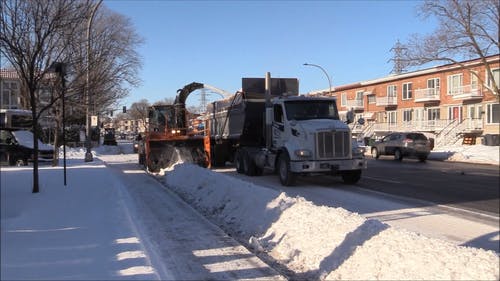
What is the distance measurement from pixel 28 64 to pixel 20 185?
117 inches

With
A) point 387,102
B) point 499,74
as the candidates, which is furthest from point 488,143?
point 387,102

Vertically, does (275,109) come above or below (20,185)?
above

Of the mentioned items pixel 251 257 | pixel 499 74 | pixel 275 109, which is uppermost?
pixel 499 74

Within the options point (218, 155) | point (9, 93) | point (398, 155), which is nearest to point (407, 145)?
point (398, 155)

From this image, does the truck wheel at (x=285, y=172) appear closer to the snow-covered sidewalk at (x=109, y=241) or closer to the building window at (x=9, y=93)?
the snow-covered sidewalk at (x=109, y=241)

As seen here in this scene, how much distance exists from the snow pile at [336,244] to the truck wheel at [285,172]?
4.52m

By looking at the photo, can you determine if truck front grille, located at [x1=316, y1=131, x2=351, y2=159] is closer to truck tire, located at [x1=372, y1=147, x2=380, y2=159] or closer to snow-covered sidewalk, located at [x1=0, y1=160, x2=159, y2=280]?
snow-covered sidewalk, located at [x1=0, y1=160, x2=159, y2=280]

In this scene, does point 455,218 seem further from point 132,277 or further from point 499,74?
point 499,74

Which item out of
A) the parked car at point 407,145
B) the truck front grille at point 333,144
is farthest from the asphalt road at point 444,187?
the parked car at point 407,145

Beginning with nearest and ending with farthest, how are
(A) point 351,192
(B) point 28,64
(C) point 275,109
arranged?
1. (B) point 28,64
2. (A) point 351,192
3. (C) point 275,109

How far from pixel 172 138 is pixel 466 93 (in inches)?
1341

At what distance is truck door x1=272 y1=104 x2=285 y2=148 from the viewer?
1662cm

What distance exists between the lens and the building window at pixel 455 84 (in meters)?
49.2

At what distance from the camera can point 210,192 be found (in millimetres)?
13047
